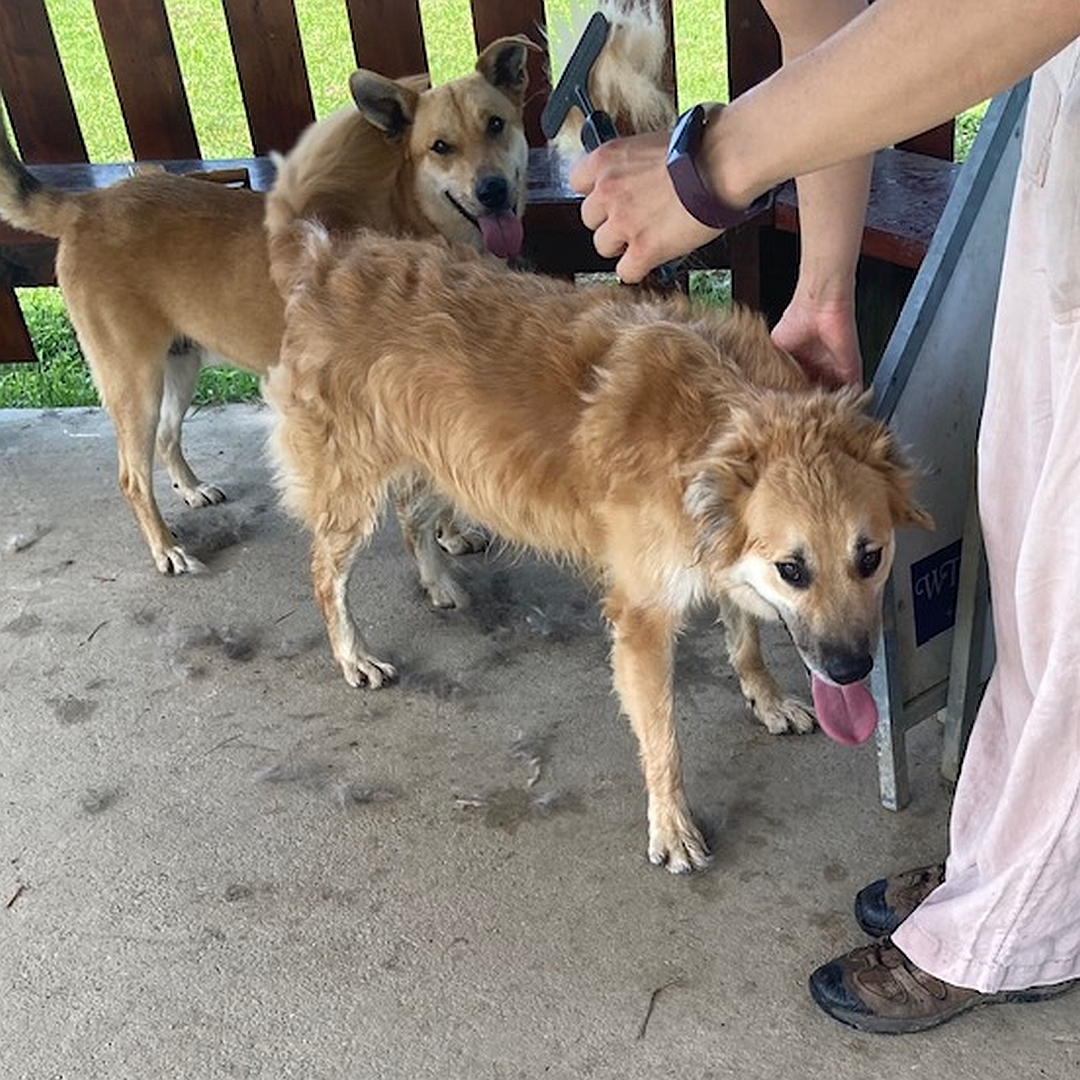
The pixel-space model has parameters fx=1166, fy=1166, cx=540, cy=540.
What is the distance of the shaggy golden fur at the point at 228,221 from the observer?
3.05 m

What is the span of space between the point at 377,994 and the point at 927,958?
0.91m

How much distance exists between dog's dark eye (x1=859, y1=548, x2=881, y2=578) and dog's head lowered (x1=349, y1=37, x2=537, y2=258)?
1777 millimetres

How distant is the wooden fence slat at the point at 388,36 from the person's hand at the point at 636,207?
8.25 ft

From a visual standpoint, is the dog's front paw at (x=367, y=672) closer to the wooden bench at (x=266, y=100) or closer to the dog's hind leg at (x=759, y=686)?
the dog's hind leg at (x=759, y=686)

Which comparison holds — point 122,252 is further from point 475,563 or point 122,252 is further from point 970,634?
point 970,634

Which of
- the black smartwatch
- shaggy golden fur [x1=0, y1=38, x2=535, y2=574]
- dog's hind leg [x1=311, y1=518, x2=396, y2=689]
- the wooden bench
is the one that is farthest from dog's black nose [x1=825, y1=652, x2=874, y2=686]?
the wooden bench

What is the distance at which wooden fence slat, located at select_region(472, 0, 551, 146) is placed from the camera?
11.7 ft

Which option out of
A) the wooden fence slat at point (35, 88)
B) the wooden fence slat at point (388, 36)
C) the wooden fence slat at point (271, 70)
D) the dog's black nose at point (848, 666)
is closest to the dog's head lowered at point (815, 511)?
the dog's black nose at point (848, 666)

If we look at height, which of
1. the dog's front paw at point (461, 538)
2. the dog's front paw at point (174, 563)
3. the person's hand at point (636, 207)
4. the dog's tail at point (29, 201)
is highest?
the person's hand at point (636, 207)

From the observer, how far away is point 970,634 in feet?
6.81

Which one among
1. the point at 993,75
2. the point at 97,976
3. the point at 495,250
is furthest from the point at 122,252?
the point at 993,75

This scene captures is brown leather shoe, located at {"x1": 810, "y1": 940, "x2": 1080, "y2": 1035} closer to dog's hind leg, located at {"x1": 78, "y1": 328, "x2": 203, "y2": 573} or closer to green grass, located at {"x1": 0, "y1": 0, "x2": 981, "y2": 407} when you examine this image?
green grass, located at {"x1": 0, "y1": 0, "x2": 981, "y2": 407}

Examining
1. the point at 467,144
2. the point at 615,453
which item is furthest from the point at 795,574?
the point at 467,144

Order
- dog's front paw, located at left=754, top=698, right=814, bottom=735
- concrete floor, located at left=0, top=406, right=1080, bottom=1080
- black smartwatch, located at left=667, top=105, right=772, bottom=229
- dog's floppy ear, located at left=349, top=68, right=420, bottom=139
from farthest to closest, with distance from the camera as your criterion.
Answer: dog's floppy ear, located at left=349, top=68, right=420, bottom=139 → dog's front paw, located at left=754, top=698, right=814, bottom=735 → concrete floor, located at left=0, top=406, right=1080, bottom=1080 → black smartwatch, located at left=667, top=105, right=772, bottom=229
